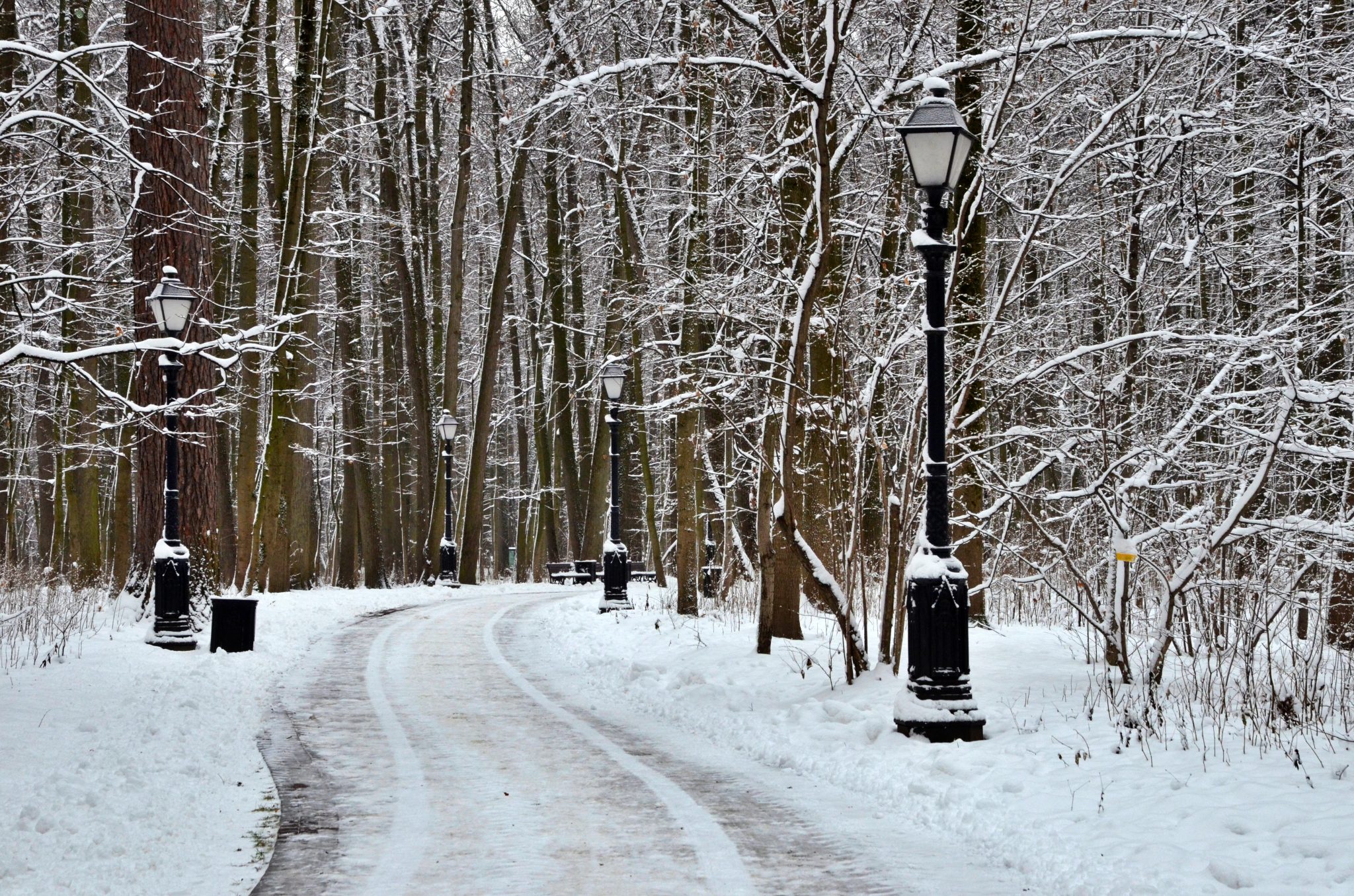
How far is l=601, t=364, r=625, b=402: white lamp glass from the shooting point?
19.2m

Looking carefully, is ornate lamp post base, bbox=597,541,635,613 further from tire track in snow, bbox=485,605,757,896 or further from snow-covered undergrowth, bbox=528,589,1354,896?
tire track in snow, bbox=485,605,757,896

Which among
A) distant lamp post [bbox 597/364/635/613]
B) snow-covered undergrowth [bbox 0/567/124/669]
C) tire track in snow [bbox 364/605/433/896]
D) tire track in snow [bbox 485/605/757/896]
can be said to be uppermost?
distant lamp post [bbox 597/364/635/613]

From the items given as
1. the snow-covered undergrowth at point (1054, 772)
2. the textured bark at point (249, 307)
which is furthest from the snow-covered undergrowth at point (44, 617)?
the snow-covered undergrowth at point (1054, 772)

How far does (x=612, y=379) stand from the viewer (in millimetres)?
19250

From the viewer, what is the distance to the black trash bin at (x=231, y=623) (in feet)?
45.5

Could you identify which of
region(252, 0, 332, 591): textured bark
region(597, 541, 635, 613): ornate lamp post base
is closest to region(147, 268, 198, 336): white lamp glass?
region(252, 0, 332, 591): textured bark

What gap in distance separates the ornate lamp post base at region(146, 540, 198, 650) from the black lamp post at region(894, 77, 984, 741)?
8753 mm

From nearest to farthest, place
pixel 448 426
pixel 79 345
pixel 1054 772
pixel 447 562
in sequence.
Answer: pixel 1054 772
pixel 79 345
pixel 448 426
pixel 447 562

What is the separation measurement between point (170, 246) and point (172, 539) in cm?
439

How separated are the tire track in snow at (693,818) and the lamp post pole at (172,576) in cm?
489

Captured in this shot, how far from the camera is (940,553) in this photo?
8.71 metres

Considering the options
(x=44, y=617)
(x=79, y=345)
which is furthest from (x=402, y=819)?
(x=79, y=345)

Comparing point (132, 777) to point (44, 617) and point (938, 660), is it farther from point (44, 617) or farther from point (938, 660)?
point (44, 617)

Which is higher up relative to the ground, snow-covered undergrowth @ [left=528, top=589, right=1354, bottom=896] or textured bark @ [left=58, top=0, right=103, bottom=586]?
textured bark @ [left=58, top=0, right=103, bottom=586]
